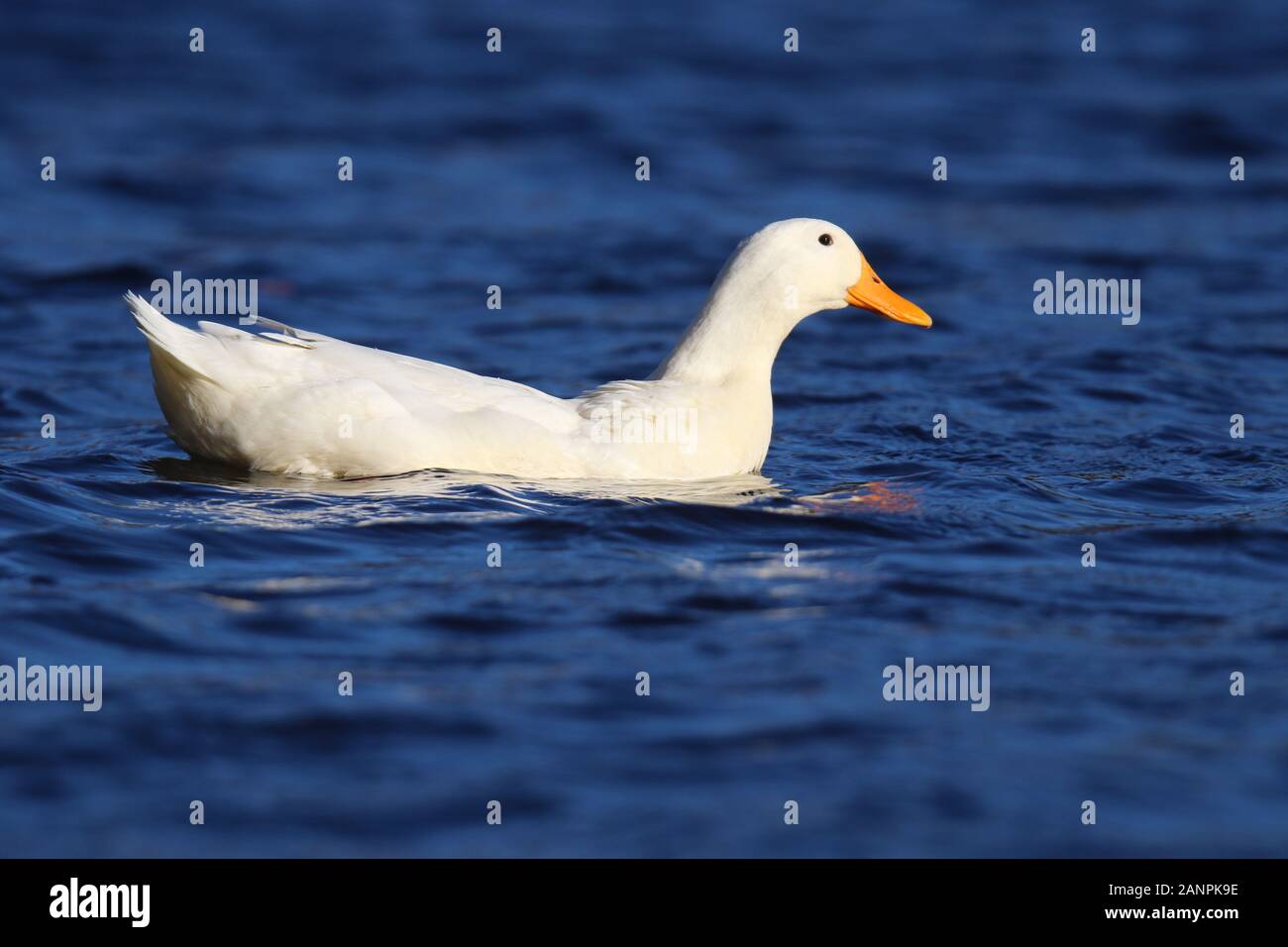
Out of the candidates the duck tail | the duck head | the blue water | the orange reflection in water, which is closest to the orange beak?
the duck head

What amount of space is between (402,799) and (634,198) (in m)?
12.1

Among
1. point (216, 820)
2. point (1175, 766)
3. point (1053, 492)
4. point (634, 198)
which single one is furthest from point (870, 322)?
point (216, 820)

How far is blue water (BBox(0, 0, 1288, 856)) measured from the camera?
5.20 m

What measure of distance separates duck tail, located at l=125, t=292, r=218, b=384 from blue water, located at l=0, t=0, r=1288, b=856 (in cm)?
60

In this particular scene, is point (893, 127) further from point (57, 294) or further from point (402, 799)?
point (402, 799)

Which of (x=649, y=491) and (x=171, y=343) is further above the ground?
(x=171, y=343)

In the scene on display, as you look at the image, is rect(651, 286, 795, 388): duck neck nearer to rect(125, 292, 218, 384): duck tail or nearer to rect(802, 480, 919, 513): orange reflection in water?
rect(802, 480, 919, 513): orange reflection in water

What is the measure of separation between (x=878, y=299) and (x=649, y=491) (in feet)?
6.47

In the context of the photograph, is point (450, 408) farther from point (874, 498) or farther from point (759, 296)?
point (874, 498)

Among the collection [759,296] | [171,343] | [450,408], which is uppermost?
[759,296]

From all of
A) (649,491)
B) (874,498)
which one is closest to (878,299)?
(874,498)

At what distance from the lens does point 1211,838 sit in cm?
496

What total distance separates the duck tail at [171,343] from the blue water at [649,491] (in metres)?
0.60

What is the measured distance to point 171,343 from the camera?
7.49 meters
